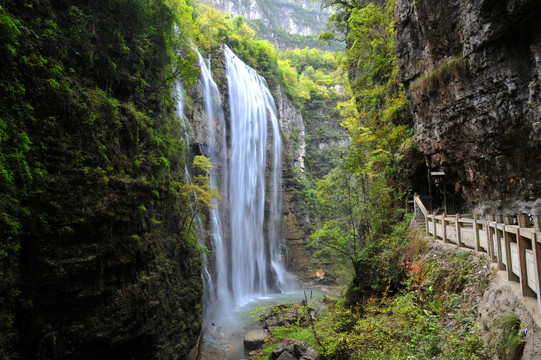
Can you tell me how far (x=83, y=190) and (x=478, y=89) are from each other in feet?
41.5

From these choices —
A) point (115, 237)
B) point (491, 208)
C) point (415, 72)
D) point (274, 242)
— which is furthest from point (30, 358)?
point (274, 242)

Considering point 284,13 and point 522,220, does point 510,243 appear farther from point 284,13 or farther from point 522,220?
point 284,13

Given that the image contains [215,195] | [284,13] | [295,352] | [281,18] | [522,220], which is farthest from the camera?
[284,13]

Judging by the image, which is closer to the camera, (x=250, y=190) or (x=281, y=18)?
(x=250, y=190)

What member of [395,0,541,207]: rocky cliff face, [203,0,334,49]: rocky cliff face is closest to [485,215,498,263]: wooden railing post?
[395,0,541,207]: rocky cliff face

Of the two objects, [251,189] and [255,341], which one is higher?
[251,189]

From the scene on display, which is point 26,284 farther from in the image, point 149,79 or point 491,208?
point 491,208

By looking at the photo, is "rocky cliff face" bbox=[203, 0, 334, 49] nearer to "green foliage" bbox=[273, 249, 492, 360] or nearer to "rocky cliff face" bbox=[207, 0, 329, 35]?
"rocky cliff face" bbox=[207, 0, 329, 35]

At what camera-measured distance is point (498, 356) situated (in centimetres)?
345

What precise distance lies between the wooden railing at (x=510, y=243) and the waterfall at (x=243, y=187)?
16801 millimetres

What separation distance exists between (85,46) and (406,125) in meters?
15.1

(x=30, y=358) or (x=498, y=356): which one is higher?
(x=498, y=356)

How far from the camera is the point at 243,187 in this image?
2681 cm

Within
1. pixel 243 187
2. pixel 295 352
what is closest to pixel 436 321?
pixel 295 352
